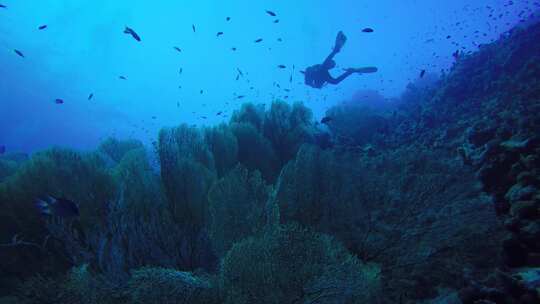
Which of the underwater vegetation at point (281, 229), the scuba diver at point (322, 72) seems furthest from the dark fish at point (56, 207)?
the scuba diver at point (322, 72)

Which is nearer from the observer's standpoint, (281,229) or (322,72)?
(281,229)

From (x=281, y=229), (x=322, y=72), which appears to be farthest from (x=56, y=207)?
(x=322, y=72)

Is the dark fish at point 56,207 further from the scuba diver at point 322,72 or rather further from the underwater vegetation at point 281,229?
the scuba diver at point 322,72

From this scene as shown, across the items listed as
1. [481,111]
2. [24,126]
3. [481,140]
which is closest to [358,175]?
[481,140]

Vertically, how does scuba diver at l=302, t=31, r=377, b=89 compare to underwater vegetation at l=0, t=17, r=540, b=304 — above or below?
above

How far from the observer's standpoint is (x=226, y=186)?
12.7 ft

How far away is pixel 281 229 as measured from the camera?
283 cm

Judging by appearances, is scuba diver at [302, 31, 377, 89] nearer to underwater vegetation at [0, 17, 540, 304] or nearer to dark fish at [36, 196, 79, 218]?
underwater vegetation at [0, 17, 540, 304]

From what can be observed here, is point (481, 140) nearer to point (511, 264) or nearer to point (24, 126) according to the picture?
point (511, 264)

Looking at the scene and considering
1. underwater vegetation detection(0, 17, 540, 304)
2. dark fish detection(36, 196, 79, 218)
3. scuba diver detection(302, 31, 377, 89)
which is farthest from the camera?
scuba diver detection(302, 31, 377, 89)

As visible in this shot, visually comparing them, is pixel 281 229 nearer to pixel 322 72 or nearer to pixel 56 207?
pixel 56 207

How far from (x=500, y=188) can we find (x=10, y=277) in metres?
7.18

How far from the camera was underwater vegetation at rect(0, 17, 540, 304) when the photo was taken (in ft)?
8.84

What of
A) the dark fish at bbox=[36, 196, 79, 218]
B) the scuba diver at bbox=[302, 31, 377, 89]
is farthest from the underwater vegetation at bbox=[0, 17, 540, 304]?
the scuba diver at bbox=[302, 31, 377, 89]
